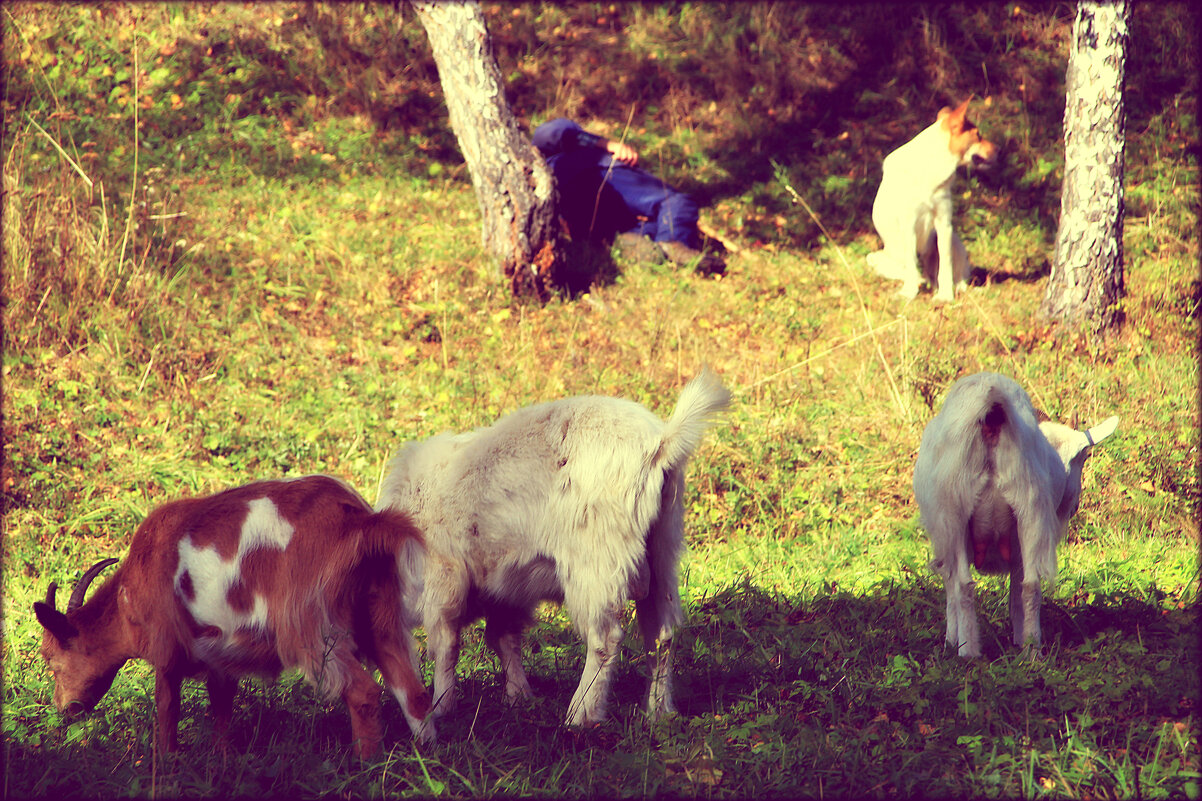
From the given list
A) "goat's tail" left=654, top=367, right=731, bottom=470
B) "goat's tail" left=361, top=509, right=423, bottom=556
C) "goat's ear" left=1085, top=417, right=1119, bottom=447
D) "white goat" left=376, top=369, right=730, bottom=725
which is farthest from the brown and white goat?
"goat's ear" left=1085, top=417, right=1119, bottom=447

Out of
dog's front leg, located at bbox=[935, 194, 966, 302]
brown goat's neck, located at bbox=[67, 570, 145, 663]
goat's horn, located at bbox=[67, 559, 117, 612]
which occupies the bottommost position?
brown goat's neck, located at bbox=[67, 570, 145, 663]

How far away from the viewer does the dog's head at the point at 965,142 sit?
9359 mm

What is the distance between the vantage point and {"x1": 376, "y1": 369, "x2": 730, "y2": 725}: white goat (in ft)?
12.6

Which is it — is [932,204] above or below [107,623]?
above

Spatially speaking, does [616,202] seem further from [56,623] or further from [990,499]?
[56,623]

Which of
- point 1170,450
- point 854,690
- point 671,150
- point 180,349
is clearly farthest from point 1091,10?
point 180,349

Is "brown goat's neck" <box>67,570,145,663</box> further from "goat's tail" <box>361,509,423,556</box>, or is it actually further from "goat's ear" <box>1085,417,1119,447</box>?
"goat's ear" <box>1085,417,1119,447</box>

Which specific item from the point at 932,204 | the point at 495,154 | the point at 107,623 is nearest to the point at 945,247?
the point at 932,204

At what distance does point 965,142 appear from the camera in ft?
30.7

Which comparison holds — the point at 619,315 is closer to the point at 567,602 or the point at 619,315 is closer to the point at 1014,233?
the point at 1014,233

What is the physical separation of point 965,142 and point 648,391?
4.11 metres

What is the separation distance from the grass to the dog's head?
1.25m

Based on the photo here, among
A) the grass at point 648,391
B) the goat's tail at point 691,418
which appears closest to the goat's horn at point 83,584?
the grass at point 648,391

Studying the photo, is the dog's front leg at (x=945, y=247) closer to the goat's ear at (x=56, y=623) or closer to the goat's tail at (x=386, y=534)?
the goat's tail at (x=386, y=534)
